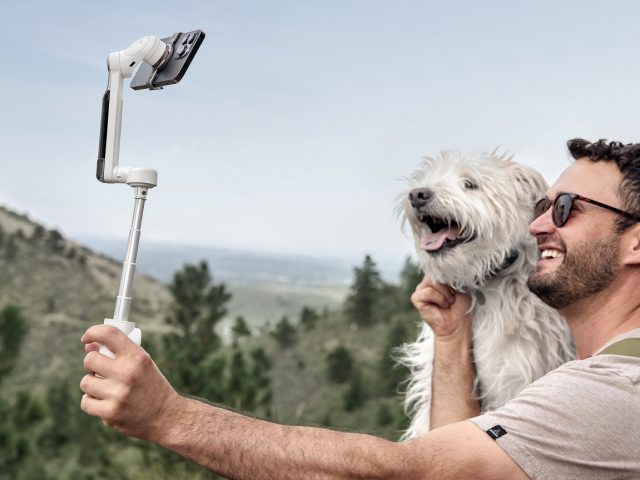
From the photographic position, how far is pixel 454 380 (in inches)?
185

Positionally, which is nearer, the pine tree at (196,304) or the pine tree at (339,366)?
the pine tree at (196,304)

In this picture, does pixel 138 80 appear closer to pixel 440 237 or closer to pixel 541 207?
pixel 440 237

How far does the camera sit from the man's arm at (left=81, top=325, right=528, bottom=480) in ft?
8.66

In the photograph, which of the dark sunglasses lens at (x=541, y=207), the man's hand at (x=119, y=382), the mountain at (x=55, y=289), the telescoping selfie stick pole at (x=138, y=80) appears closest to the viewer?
the man's hand at (x=119, y=382)

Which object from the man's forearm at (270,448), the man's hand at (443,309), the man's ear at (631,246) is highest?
the man's ear at (631,246)

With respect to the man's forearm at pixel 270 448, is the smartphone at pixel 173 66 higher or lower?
higher

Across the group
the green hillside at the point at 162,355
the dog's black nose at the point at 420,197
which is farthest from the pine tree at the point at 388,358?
the dog's black nose at the point at 420,197

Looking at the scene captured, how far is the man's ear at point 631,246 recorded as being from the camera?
3.41m

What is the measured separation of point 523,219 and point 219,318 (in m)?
29.9

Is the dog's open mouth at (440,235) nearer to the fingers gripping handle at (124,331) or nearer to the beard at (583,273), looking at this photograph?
the beard at (583,273)

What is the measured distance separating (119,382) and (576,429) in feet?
4.88

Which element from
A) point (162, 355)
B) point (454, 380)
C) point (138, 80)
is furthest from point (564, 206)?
point (162, 355)

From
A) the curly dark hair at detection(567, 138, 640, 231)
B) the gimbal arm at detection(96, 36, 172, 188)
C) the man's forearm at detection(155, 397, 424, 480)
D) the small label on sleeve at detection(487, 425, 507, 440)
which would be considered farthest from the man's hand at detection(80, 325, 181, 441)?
the curly dark hair at detection(567, 138, 640, 231)

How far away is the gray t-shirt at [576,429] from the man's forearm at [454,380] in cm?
174
